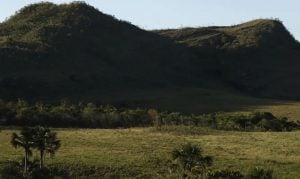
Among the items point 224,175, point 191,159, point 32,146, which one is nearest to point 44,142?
point 32,146

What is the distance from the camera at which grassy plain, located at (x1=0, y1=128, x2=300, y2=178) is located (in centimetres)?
7444

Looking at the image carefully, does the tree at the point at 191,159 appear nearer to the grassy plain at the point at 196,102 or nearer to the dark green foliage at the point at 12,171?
the dark green foliage at the point at 12,171

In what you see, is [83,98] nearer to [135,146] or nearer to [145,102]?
[145,102]

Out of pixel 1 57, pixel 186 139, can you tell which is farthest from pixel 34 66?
pixel 186 139

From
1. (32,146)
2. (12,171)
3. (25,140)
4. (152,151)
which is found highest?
(25,140)

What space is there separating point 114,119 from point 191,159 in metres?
57.6

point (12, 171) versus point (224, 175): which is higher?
point (224, 175)

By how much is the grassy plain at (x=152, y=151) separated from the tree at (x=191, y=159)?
2.71m

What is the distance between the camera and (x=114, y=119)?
126 meters

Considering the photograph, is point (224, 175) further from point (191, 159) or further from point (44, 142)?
point (44, 142)

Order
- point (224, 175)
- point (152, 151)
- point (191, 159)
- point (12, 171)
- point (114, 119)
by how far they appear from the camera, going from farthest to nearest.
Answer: point (114, 119) < point (152, 151) < point (12, 171) < point (191, 159) < point (224, 175)

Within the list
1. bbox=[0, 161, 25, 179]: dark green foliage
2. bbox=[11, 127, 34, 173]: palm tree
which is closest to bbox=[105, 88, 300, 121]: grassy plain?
bbox=[11, 127, 34, 173]: palm tree

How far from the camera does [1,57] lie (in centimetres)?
18750

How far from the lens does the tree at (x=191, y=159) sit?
6900 centimetres
